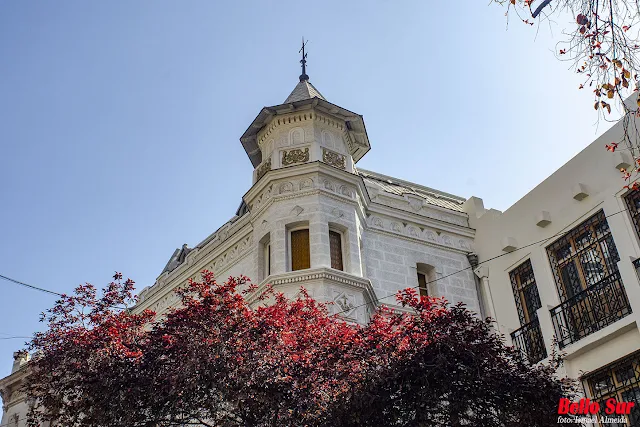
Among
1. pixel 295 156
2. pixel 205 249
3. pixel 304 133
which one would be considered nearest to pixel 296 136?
pixel 304 133

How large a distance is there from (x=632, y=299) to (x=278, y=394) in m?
6.64

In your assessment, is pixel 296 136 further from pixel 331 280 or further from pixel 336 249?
pixel 331 280

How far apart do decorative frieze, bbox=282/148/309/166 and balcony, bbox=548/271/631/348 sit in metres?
6.57

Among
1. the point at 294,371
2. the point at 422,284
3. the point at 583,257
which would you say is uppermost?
the point at 422,284

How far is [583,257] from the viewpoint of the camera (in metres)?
13.4

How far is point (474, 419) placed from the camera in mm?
8406

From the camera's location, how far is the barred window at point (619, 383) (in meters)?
11.1

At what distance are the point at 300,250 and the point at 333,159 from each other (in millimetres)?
2587

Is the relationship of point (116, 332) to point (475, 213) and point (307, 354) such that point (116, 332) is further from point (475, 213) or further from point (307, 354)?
point (475, 213)

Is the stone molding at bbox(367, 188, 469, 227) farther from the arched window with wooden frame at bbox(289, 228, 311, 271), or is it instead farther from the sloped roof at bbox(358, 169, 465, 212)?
the arched window with wooden frame at bbox(289, 228, 311, 271)

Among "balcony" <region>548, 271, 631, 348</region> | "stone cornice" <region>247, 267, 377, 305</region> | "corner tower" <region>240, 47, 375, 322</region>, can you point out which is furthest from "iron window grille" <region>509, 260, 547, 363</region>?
"stone cornice" <region>247, 267, 377, 305</region>

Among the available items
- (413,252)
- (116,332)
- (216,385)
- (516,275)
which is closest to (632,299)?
(516,275)

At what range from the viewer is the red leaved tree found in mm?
8406

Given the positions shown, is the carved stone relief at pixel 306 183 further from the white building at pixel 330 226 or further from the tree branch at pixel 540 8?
the tree branch at pixel 540 8
